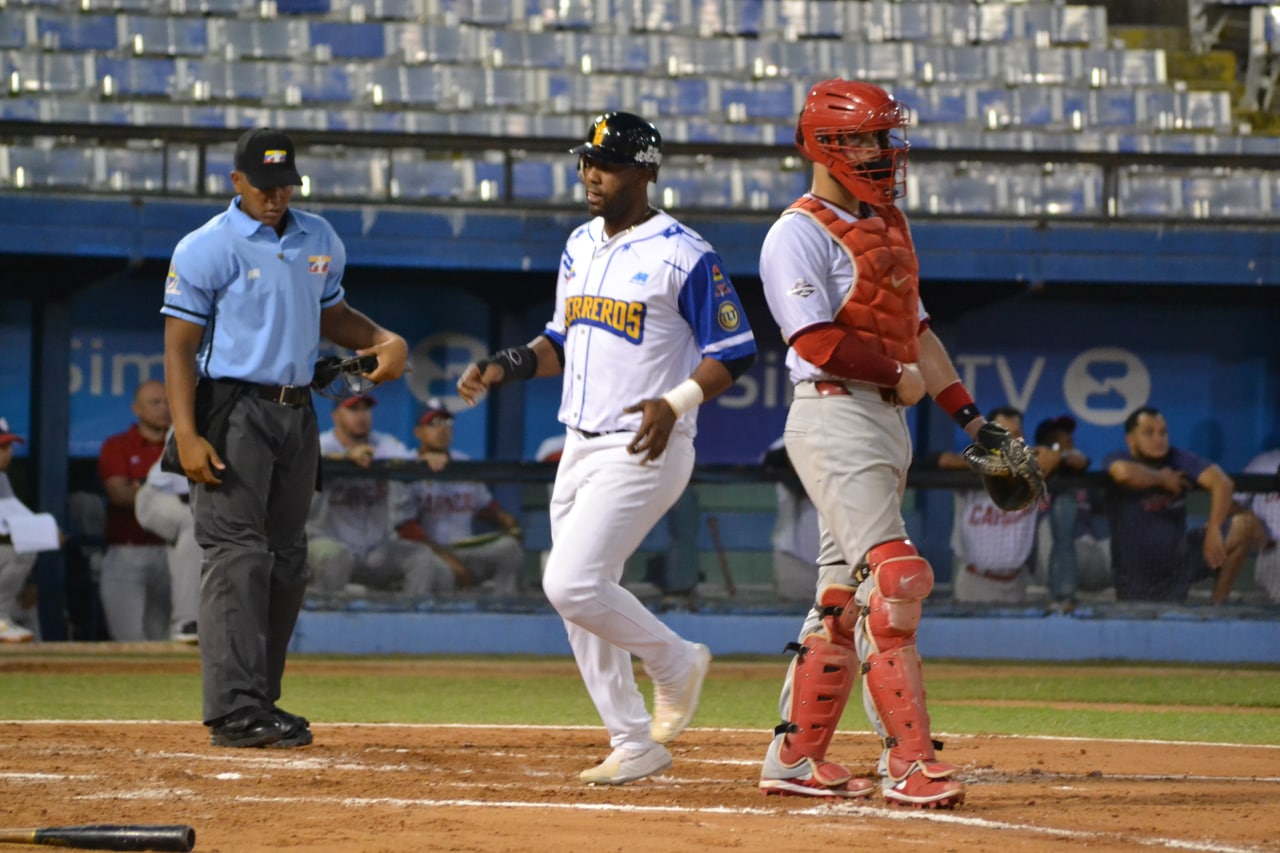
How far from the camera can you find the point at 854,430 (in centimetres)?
454

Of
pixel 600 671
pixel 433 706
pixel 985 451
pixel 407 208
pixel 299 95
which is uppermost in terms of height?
pixel 299 95

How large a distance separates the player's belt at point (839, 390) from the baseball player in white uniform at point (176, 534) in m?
6.23

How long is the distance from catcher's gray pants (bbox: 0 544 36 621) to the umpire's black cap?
506 cm

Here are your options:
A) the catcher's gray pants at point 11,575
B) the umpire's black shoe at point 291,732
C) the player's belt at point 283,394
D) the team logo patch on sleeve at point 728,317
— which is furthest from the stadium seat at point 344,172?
the team logo patch on sleeve at point 728,317

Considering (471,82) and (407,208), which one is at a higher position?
(471,82)

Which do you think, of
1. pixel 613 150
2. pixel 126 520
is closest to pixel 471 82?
pixel 126 520

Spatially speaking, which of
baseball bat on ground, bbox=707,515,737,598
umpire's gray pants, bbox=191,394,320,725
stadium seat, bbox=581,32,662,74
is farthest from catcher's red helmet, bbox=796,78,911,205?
stadium seat, bbox=581,32,662,74

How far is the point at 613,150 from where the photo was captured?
4914mm

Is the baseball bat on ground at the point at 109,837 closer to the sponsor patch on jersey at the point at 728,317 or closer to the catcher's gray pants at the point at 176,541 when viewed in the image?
the sponsor patch on jersey at the point at 728,317

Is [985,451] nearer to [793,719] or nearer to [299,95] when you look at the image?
[793,719]

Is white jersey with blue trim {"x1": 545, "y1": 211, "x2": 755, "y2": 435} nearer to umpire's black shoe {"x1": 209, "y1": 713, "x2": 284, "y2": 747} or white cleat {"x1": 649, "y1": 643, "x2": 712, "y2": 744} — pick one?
white cleat {"x1": 649, "y1": 643, "x2": 712, "y2": 744}

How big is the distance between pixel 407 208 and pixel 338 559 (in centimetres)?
261

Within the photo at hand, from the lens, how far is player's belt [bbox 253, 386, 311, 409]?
18.9 ft

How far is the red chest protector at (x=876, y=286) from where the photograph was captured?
457 centimetres
